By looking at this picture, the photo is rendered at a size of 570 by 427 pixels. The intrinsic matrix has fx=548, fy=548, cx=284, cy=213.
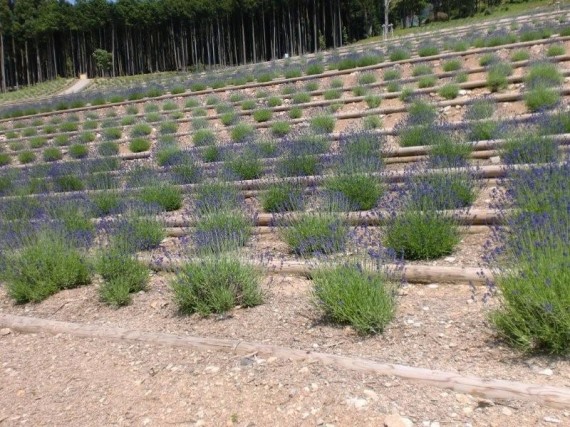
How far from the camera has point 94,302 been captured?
4855mm

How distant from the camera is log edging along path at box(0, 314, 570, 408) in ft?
8.76

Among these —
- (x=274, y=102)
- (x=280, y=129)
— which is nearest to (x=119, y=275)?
(x=280, y=129)

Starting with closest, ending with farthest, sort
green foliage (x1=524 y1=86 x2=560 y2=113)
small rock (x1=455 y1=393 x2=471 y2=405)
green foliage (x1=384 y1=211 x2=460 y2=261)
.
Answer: small rock (x1=455 y1=393 x2=471 y2=405), green foliage (x1=384 y1=211 x2=460 y2=261), green foliage (x1=524 y1=86 x2=560 y2=113)

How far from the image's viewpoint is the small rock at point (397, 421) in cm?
263

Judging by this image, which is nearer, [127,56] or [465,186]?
[465,186]

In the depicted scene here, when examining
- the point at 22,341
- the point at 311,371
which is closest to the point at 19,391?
the point at 22,341

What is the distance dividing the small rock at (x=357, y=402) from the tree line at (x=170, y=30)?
5514 centimetres

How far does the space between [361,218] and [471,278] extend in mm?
1559

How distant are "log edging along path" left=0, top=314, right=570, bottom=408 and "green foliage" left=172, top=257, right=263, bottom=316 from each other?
391mm

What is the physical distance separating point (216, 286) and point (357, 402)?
5.34 ft

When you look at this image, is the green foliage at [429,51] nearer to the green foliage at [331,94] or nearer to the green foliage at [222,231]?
the green foliage at [331,94]

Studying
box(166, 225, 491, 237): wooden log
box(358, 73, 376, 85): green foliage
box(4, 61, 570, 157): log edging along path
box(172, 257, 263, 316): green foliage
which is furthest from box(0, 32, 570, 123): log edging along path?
box(172, 257, 263, 316): green foliage

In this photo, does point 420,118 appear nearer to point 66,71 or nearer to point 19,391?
point 19,391

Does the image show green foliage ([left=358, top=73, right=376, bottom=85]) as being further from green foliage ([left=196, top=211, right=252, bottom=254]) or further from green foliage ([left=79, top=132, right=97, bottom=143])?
green foliage ([left=196, top=211, right=252, bottom=254])
